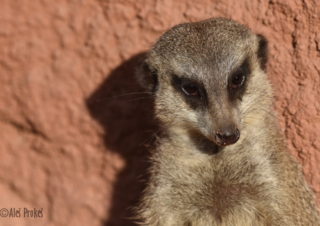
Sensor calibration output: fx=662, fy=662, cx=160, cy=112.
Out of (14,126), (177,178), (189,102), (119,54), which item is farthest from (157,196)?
(14,126)

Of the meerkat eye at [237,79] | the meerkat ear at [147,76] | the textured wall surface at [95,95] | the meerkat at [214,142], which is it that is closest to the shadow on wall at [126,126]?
the textured wall surface at [95,95]

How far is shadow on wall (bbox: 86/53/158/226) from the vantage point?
2.74 meters

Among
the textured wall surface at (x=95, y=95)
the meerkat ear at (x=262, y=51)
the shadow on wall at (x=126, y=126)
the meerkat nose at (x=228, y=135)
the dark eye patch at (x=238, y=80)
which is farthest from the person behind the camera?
the shadow on wall at (x=126, y=126)

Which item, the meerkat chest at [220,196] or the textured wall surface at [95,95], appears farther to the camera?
the textured wall surface at [95,95]

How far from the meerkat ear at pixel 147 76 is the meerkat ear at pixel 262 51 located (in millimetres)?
374

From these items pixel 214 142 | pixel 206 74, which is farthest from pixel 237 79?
pixel 214 142

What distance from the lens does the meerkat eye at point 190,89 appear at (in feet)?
7.12

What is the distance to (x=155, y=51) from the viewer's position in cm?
234

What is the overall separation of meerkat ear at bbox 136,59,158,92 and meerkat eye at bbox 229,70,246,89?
316 mm

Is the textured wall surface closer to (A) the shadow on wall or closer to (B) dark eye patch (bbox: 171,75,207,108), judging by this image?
(A) the shadow on wall

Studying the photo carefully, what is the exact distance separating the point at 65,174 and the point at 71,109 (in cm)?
30

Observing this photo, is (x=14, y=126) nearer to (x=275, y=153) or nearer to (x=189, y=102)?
(x=189, y=102)

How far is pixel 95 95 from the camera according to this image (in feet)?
9.14

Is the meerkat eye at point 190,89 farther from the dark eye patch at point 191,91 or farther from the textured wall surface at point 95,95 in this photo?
the textured wall surface at point 95,95
